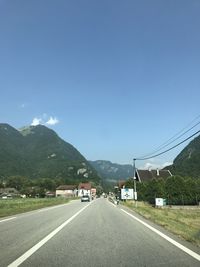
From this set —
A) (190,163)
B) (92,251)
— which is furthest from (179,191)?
(190,163)

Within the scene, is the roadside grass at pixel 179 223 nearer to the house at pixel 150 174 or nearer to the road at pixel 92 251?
the road at pixel 92 251

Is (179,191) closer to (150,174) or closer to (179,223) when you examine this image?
(179,223)

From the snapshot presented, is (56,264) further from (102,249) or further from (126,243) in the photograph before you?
Answer: (126,243)

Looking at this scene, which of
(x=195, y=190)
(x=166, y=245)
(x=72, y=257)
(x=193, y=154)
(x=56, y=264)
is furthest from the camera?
(x=193, y=154)

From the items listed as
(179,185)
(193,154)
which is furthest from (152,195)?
(193,154)

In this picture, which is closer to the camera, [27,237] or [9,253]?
[9,253]

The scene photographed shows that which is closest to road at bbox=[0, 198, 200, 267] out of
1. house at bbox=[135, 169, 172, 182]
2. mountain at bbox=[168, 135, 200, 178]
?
house at bbox=[135, 169, 172, 182]

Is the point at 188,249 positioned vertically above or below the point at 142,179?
below

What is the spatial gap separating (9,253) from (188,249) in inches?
170

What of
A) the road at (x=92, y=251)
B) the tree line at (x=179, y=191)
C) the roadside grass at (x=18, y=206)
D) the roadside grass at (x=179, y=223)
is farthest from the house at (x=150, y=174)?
the road at (x=92, y=251)

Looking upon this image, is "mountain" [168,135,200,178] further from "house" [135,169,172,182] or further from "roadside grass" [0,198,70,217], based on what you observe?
"roadside grass" [0,198,70,217]

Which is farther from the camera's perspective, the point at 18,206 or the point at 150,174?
the point at 150,174

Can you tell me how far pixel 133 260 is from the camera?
29.1ft

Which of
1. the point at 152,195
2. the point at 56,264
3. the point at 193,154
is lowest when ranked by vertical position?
the point at 56,264
